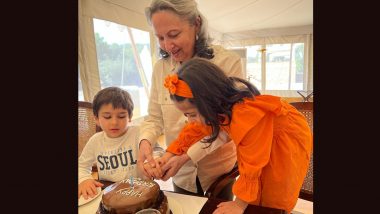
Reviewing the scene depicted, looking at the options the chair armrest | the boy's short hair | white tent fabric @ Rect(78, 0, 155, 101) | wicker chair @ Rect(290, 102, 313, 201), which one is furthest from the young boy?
white tent fabric @ Rect(78, 0, 155, 101)

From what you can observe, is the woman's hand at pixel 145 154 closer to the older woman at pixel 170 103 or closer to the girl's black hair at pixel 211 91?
the older woman at pixel 170 103

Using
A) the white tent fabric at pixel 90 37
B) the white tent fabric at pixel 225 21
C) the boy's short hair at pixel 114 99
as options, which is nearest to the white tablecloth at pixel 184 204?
the boy's short hair at pixel 114 99

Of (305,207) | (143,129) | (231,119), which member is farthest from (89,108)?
(305,207)

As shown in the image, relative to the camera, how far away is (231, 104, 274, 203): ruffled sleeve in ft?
2.11

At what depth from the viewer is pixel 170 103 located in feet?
3.18

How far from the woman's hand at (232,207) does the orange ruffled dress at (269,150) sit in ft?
0.07

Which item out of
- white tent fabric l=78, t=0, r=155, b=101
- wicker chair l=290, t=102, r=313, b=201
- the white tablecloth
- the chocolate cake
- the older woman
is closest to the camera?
the chocolate cake

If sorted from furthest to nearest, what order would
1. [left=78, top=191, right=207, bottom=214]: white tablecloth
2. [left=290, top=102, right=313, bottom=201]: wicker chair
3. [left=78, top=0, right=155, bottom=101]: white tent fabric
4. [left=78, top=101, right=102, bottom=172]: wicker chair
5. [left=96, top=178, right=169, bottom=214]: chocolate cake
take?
1. [left=78, top=0, right=155, bottom=101]: white tent fabric
2. [left=78, top=101, right=102, bottom=172]: wicker chair
3. [left=290, top=102, right=313, bottom=201]: wicker chair
4. [left=78, top=191, right=207, bottom=214]: white tablecloth
5. [left=96, top=178, right=169, bottom=214]: chocolate cake

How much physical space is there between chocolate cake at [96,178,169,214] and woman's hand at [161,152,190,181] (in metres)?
0.17

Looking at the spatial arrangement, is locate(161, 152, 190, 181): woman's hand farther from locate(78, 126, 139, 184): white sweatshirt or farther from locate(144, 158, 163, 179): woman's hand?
locate(78, 126, 139, 184): white sweatshirt

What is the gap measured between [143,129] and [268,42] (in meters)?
6.76

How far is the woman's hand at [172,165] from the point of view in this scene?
0.84 metres

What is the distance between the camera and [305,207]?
1.88m

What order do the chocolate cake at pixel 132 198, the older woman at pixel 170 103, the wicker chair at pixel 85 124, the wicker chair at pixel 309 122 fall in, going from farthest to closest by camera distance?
the wicker chair at pixel 85 124 < the wicker chair at pixel 309 122 < the older woman at pixel 170 103 < the chocolate cake at pixel 132 198
